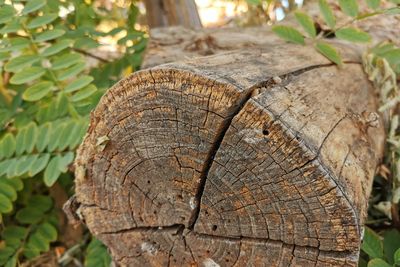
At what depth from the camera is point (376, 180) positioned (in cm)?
183

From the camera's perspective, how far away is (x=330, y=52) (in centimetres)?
163

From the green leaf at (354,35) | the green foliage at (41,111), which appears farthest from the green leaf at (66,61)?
the green leaf at (354,35)

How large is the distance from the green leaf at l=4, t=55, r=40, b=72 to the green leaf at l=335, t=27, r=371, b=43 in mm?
932

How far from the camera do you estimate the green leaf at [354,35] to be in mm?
1615

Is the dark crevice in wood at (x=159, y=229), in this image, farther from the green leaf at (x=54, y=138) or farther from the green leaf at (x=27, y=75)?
the green leaf at (x=27, y=75)

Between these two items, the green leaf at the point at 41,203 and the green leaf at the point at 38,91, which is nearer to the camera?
the green leaf at the point at 38,91

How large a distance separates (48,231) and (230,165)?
0.96 m

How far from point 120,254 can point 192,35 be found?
93 centimetres

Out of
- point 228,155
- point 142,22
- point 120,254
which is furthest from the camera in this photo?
point 142,22

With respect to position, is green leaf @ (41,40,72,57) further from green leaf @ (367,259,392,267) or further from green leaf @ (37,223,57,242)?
green leaf @ (367,259,392,267)

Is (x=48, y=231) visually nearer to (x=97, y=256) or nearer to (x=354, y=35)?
(x=97, y=256)

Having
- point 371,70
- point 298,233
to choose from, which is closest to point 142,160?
point 298,233

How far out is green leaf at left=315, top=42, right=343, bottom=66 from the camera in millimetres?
1628

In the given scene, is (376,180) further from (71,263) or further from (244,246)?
(71,263)
